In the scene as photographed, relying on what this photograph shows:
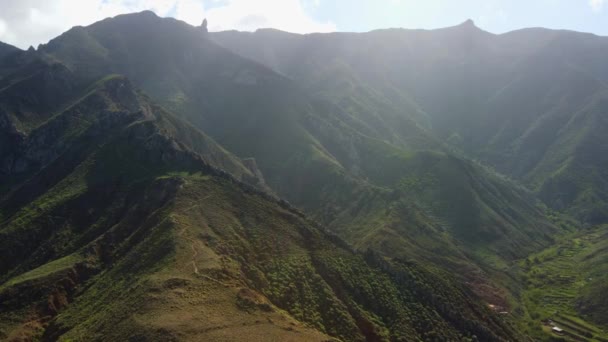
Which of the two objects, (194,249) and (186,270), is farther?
(194,249)

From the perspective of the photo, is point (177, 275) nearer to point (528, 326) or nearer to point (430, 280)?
point (430, 280)

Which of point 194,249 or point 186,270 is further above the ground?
point 194,249

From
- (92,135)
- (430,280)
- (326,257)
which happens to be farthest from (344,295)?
(92,135)

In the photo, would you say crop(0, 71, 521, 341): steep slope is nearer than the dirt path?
Yes

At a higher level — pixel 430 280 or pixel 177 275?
pixel 177 275

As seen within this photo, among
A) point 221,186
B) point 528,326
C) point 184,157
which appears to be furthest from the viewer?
point 528,326

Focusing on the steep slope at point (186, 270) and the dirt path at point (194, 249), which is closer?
the steep slope at point (186, 270)

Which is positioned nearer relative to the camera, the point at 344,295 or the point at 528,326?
the point at 344,295

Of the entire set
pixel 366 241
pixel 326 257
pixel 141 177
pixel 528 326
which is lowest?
pixel 528 326
